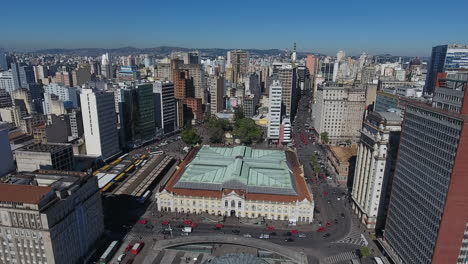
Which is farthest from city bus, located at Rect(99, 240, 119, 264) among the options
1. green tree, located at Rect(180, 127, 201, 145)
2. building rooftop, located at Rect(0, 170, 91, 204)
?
green tree, located at Rect(180, 127, 201, 145)

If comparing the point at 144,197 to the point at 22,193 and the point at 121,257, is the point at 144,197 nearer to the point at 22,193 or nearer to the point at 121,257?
the point at 121,257

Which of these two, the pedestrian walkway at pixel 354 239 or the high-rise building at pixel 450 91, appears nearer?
the high-rise building at pixel 450 91

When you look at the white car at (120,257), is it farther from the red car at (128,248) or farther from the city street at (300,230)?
the red car at (128,248)

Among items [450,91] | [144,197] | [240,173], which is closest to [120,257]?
[144,197]

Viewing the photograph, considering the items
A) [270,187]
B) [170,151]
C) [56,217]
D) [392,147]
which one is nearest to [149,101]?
[170,151]

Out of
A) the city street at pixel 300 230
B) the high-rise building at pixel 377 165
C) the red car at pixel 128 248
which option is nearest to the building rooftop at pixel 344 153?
the city street at pixel 300 230

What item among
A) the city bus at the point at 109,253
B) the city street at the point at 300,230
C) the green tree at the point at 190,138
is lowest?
the city street at the point at 300,230
